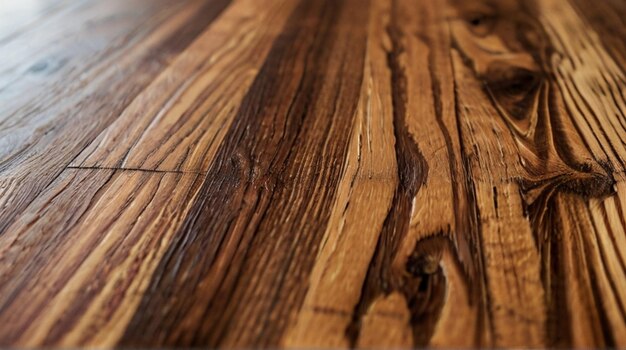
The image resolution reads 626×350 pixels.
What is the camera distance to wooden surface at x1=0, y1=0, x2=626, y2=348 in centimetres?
42

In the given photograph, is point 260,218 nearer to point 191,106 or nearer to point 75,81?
point 191,106

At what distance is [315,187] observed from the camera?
553 millimetres

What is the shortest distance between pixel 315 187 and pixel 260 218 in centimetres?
7

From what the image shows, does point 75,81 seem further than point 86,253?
Yes

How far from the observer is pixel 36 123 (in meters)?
0.69

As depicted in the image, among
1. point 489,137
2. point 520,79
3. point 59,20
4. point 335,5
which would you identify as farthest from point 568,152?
point 59,20

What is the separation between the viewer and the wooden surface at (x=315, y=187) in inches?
16.7

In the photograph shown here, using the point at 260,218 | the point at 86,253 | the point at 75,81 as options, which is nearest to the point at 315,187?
the point at 260,218

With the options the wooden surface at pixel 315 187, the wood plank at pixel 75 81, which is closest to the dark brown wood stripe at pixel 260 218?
the wooden surface at pixel 315 187

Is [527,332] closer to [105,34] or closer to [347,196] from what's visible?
[347,196]

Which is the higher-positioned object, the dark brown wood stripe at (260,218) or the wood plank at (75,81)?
the wood plank at (75,81)

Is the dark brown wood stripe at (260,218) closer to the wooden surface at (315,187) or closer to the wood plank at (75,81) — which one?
the wooden surface at (315,187)

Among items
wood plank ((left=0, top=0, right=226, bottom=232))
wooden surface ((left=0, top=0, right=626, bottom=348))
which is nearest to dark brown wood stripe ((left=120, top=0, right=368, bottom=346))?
wooden surface ((left=0, top=0, right=626, bottom=348))

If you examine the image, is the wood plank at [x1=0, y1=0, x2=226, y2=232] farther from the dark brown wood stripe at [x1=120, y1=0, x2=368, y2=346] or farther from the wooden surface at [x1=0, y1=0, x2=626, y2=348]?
the dark brown wood stripe at [x1=120, y1=0, x2=368, y2=346]
